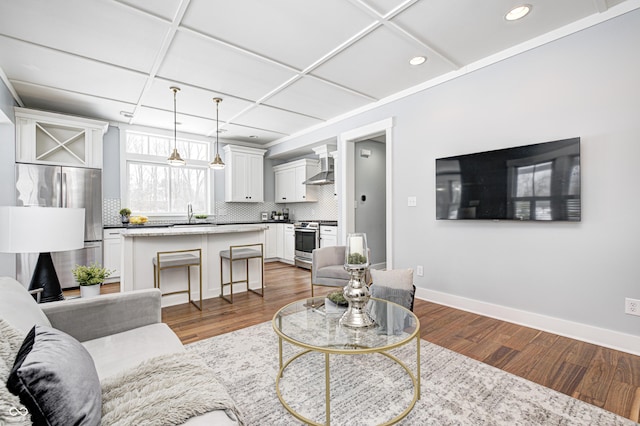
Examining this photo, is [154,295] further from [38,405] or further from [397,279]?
[397,279]

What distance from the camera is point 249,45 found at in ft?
8.97

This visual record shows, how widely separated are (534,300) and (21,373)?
3459mm

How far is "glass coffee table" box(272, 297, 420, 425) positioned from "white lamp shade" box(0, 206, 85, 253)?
136 cm

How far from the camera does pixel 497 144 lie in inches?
117

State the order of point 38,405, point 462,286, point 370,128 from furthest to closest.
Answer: point 370,128 < point 462,286 < point 38,405

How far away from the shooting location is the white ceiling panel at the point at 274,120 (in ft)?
14.7

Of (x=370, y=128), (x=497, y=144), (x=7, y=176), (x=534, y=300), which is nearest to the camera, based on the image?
(x=534, y=300)


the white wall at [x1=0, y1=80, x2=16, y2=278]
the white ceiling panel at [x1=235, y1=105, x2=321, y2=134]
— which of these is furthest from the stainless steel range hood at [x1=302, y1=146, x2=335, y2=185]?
the white wall at [x1=0, y1=80, x2=16, y2=278]

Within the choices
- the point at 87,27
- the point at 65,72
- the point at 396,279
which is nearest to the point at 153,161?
the point at 65,72

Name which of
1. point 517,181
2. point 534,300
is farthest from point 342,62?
point 534,300

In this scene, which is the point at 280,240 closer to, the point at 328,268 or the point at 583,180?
the point at 328,268

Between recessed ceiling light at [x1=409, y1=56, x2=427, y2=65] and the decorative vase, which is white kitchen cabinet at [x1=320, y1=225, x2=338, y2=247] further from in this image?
the decorative vase

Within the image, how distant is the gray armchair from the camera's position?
322cm

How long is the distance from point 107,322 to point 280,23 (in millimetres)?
2518
